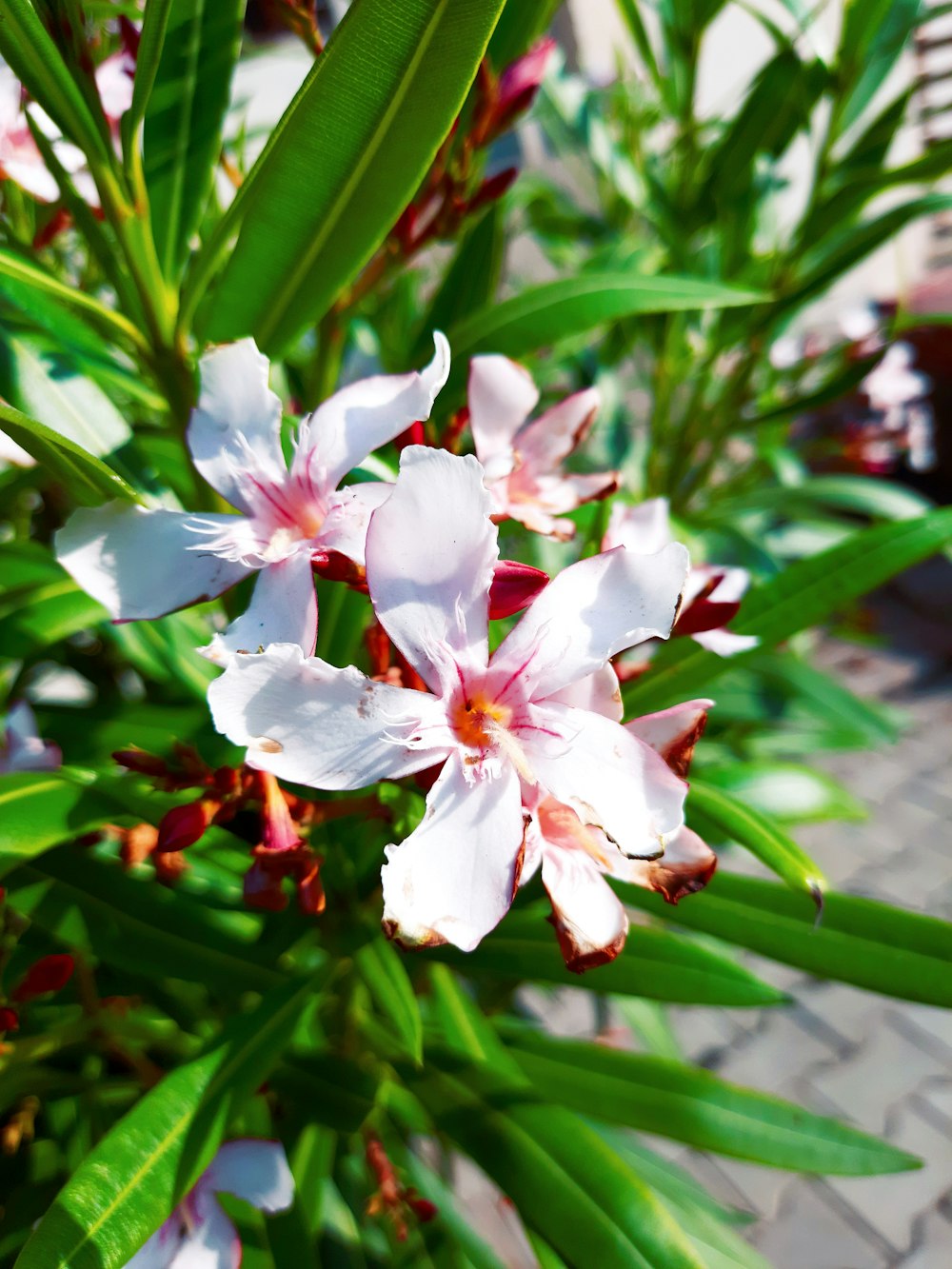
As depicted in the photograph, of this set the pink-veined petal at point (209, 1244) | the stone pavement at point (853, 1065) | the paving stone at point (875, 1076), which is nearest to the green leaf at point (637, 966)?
the pink-veined petal at point (209, 1244)

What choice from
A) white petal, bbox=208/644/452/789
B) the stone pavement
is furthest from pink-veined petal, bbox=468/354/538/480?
the stone pavement

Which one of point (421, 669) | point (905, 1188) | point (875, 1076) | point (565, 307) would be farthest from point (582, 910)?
point (875, 1076)

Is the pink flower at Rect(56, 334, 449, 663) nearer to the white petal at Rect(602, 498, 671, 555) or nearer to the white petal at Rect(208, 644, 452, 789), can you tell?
the white petal at Rect(208, 644, 452, 789)

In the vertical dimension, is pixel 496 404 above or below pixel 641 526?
above

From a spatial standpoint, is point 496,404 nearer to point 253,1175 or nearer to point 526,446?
point 526,446

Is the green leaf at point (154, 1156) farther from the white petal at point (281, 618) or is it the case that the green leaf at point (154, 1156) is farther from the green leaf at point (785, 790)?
the green leaf at point (785, 790)

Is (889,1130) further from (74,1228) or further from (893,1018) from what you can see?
(74,1228)
